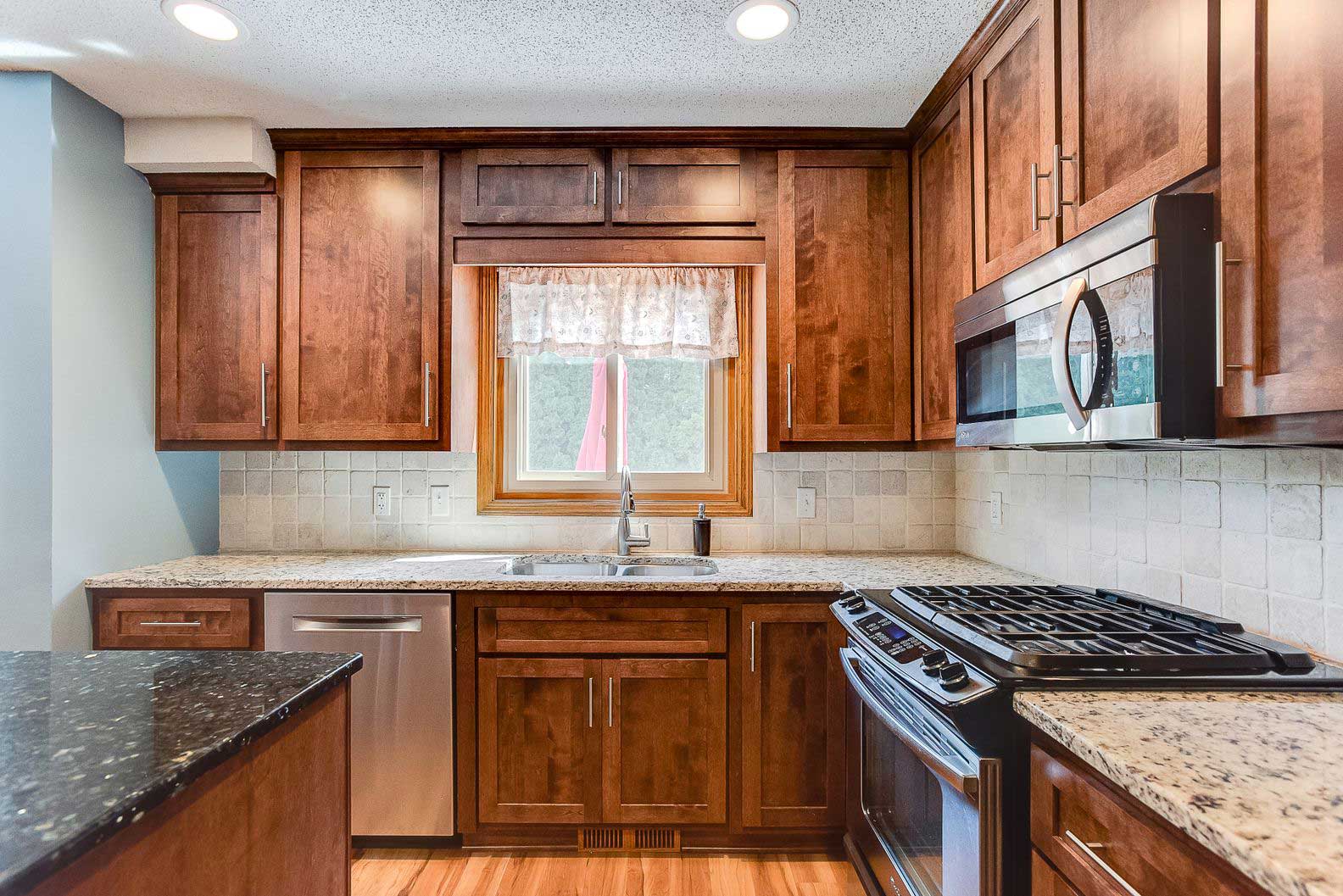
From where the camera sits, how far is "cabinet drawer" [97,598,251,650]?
2.18m

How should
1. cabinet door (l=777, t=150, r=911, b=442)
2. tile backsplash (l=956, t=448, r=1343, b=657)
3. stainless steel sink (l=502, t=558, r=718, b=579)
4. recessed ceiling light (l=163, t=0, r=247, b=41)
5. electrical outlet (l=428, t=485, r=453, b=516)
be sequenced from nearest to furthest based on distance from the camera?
tile backsplash (l=956, t=448, r=1343, b=657) → recessed ceiling light (l=163, t=0, r=247, b=41) → cabinet door (l=777, t=150, r=911, b=442) → stainless steel sink (l=502, t=558, r=718, b=579) → electrical outlet (l=428, t=485, r=453, b=516)

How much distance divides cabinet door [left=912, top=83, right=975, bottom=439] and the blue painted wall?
259cm

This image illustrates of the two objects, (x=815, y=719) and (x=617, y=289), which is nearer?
(x=815, y=719)

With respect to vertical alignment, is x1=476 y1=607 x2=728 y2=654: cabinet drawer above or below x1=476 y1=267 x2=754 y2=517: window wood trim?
below

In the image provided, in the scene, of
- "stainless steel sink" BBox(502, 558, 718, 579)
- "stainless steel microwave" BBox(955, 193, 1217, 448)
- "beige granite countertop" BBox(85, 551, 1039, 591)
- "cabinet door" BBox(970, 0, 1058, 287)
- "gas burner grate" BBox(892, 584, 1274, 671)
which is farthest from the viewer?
"stainless steel sink" BBox(502, 558, 718, 579)

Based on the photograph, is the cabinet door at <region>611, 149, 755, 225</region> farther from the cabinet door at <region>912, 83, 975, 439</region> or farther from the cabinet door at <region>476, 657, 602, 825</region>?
the cabinet door at <region>476, 657, 602, 825</region>

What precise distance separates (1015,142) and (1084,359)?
2.50ft

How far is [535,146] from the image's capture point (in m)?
2.43

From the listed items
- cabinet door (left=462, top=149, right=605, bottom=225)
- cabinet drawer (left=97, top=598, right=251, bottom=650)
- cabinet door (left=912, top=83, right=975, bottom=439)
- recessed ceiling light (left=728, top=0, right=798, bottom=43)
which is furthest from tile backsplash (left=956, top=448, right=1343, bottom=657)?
cabinet drawer (left=97, top=598, right=251, bottom=650)

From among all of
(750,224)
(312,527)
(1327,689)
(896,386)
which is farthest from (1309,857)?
(312,527)

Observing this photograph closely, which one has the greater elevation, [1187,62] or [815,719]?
[1187,62]

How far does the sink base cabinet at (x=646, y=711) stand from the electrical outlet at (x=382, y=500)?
0.80 meters

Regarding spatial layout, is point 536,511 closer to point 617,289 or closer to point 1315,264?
point 617,289

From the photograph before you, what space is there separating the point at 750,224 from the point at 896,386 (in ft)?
2.41
